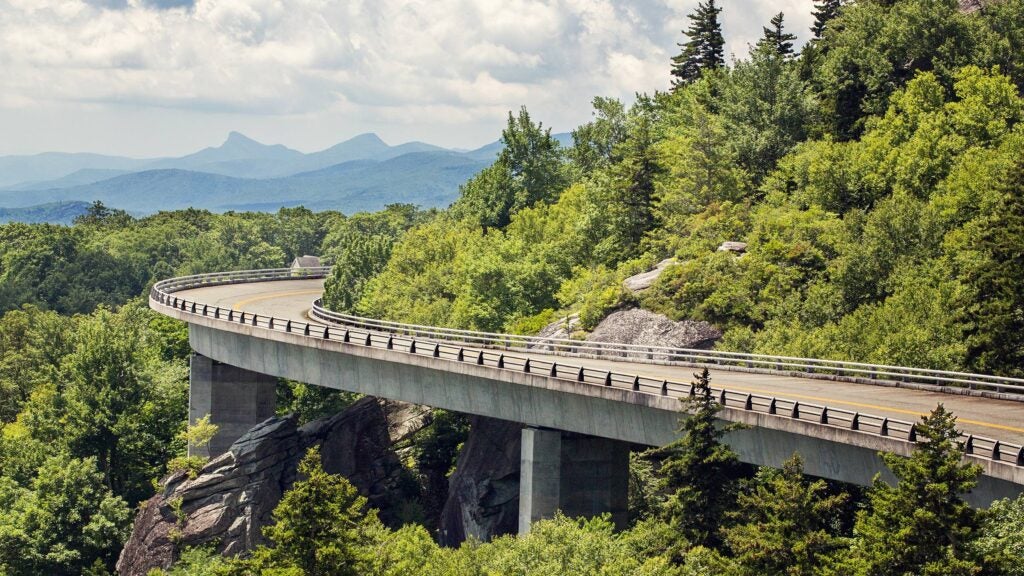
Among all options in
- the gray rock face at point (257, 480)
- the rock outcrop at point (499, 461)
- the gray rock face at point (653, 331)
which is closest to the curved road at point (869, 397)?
the rock outcrop at point (499, 461)

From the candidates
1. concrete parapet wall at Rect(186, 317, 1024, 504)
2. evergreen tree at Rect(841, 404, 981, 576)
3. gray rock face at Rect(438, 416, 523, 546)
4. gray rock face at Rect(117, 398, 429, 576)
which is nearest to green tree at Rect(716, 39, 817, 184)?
gray rock face at Rect(117, 398, 429, 576)

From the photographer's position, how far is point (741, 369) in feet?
181

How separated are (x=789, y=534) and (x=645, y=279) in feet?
121

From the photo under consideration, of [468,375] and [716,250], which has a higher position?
[716,250]

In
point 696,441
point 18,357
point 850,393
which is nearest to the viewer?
point 696,441

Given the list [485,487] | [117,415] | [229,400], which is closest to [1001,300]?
[485,487]

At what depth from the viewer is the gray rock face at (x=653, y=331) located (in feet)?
211

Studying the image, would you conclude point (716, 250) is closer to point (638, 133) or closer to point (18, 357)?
point (638, 133)

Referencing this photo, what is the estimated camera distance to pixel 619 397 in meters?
46.7

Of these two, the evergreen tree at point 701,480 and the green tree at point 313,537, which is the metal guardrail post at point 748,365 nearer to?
the evergreen tree at point 701,480

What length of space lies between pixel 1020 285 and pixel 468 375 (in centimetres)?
2213

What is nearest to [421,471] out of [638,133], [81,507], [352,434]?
[352,434]

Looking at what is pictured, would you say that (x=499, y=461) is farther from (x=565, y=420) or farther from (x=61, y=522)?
(x=61, y=522)

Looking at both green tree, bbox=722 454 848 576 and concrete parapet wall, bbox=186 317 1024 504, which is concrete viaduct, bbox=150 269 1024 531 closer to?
concrete parapet wall, bbox=186 317 1024 504
